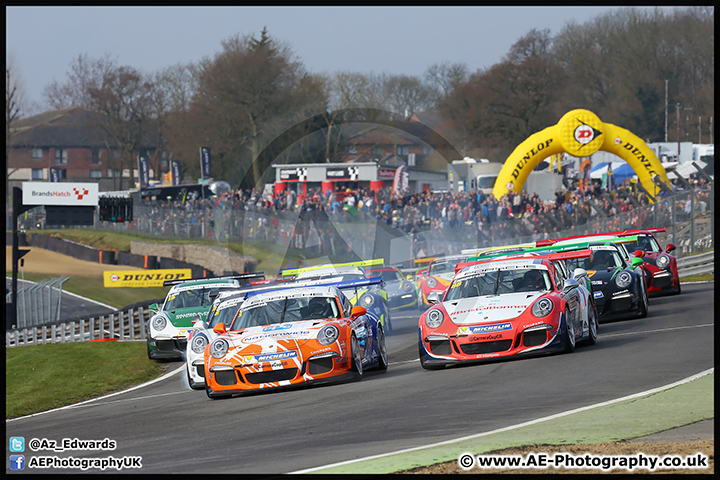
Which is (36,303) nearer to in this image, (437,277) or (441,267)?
(441,267)

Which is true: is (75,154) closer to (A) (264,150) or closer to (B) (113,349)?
(A) (264,150)

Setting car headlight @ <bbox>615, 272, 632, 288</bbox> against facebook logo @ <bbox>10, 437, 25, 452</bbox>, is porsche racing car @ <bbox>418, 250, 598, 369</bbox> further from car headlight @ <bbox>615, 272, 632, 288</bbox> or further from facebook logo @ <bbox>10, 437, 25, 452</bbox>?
facebook logo @ <bbox>10, 437, 25, 452</bbox>

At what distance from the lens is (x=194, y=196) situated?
6425 centimetres

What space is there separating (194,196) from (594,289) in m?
50.2

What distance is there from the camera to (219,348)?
11.4 m

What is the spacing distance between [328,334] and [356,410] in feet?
6.20

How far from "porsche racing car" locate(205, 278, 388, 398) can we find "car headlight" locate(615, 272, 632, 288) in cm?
672

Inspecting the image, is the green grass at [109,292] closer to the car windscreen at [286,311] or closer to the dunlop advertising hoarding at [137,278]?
the dunlop advertising hoarding at [137,278]

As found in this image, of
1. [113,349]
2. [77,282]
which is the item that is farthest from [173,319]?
[77,282]

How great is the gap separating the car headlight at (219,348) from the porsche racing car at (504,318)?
273 centimetres

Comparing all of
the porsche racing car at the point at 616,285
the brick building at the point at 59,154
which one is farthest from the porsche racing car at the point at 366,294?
the brick building at the point at 59,154

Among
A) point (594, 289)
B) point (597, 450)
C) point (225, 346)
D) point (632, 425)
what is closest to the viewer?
point (597, 450)

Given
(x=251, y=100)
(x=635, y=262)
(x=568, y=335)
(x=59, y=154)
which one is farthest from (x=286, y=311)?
(x=59, y=154)

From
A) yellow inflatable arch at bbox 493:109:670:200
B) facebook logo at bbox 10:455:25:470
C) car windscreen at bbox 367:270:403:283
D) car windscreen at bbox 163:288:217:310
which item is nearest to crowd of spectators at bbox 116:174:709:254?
yellow inflatable arch at bbox 493:109:670:200
